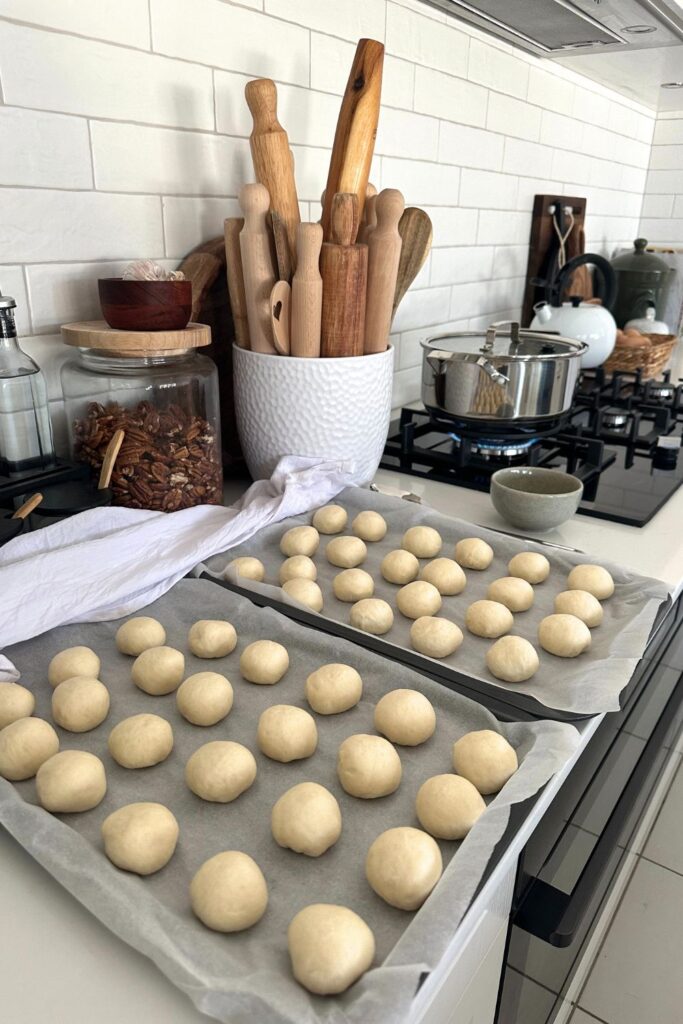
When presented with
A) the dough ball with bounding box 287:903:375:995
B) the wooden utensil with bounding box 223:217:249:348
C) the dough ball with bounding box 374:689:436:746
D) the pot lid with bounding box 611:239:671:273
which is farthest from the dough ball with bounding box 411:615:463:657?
the pot lid with bounding box 611:239:671:273

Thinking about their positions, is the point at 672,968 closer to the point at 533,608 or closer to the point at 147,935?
the point at 533,608

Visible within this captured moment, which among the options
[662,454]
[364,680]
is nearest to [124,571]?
[364,680]

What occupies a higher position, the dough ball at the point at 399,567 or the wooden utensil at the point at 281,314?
the wooden utensil at the point at 281,314

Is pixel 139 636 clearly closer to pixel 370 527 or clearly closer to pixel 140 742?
pixel 140 742

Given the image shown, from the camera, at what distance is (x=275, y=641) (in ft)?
2.52

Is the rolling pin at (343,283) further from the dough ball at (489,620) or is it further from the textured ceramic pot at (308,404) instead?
the dough ball at (489,620)

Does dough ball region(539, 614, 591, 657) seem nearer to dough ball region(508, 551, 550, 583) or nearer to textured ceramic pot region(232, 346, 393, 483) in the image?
dough ball region(508, 551, 550, 583)

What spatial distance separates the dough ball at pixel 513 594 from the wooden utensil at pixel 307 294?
1.45 feet

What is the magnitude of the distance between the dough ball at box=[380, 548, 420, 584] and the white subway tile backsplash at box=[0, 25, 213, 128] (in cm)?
69

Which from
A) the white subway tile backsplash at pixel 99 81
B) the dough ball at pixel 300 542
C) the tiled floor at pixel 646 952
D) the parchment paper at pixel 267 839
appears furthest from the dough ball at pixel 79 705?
the tiled floor at pixel 646 952

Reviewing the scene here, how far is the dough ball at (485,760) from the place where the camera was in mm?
583

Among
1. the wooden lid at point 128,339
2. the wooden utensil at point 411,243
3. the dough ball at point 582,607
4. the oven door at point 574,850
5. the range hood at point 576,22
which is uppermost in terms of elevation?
the range hood at point 576,22

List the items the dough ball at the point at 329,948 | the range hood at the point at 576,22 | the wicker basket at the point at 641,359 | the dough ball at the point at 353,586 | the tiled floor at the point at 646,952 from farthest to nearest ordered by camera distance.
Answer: the wicker basket at the point at 641,359 < the range hood at the point at 576,22 < the tiled floor at the point at 646,952 < the dough ball at the point at 353,586 < the dough ball at the point at 329,948

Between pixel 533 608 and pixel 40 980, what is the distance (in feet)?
1.96
